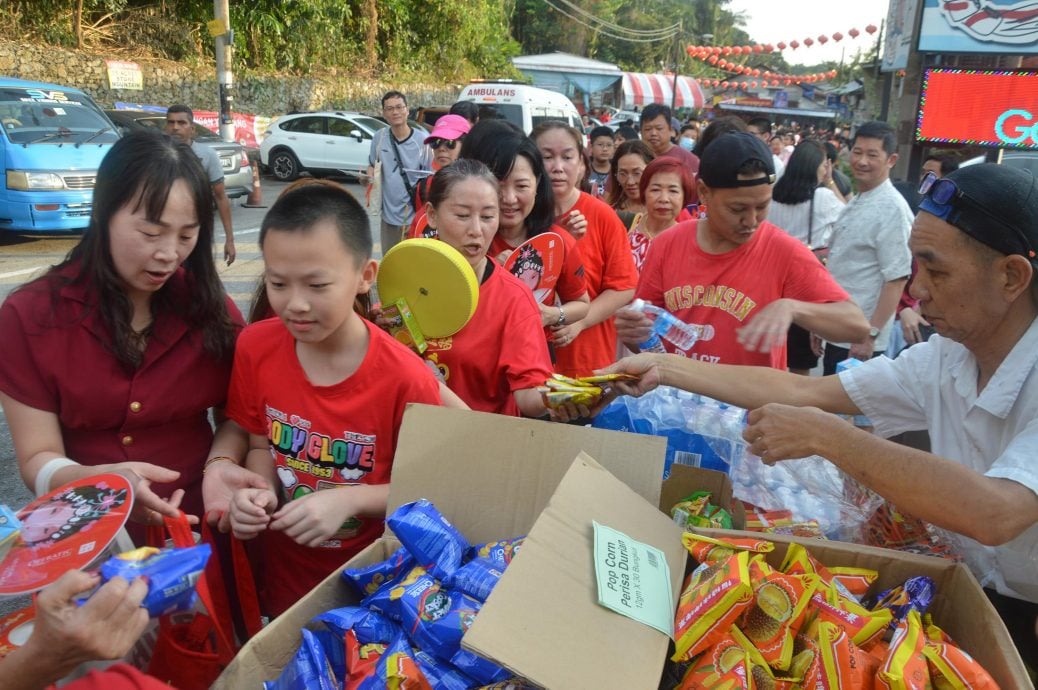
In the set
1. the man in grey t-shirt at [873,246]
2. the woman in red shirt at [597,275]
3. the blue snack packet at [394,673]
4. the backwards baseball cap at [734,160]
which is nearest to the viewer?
the blue snack packet at [394,673]

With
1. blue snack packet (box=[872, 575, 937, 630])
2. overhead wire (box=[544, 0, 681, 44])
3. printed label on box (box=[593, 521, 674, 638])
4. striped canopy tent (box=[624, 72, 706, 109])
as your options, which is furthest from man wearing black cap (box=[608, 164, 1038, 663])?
overhead wire (box=[544, 0, 681, 44])

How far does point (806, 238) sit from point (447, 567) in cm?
476

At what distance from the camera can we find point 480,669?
50.2 inches

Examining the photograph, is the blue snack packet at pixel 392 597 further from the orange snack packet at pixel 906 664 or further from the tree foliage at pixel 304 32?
the tree foliage at pixel 304 32

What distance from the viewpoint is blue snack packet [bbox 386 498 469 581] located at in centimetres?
146

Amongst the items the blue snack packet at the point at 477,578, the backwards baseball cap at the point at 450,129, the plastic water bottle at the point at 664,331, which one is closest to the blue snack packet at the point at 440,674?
the blue snack packet at the point at 477,578

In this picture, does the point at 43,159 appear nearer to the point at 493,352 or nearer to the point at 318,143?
the point at 318,143

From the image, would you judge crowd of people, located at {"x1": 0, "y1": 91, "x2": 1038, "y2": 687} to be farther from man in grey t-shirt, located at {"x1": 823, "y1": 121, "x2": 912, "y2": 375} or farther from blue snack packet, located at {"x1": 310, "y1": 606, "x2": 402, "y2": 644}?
man in grey t-shirt, located at {"x1": 823, "y1": 121, "x2": 912, "y2": 375}

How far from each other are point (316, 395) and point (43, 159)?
364 inches

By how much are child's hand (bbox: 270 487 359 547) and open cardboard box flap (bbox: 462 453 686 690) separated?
0.56m

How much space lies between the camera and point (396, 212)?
763 cm

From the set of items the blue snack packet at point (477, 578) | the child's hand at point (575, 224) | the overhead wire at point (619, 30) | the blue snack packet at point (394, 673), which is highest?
the overhead wire at point (619, 30)

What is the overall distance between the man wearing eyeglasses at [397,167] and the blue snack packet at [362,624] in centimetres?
639

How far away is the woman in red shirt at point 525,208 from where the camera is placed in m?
3.05
